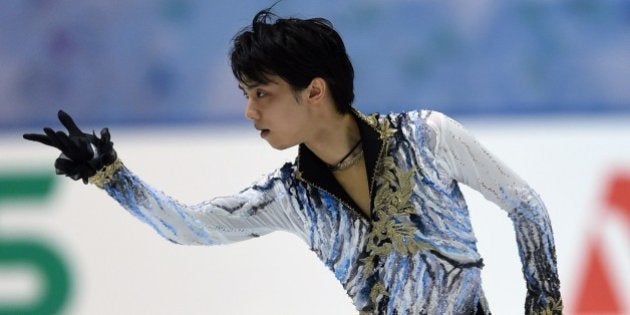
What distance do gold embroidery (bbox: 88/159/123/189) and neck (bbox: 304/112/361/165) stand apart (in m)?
0.37

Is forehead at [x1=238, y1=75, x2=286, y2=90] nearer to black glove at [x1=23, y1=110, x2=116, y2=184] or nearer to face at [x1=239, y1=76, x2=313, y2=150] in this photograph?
face at [x1=239, y1=76, x2=313, y2=150]

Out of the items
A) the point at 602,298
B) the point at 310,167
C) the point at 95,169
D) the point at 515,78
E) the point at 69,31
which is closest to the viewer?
the point at 95,169

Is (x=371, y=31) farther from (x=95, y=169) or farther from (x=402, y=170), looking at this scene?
(x=95, y=169)

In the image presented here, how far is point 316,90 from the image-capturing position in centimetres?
198

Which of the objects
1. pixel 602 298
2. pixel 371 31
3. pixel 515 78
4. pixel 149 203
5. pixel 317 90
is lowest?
pixel 602 298

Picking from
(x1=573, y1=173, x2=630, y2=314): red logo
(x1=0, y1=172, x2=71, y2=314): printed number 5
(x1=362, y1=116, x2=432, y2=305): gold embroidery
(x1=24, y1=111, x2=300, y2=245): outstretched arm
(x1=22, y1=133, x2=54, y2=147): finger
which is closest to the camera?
(x1=22, y1=133, x2=54, y2=147): finger

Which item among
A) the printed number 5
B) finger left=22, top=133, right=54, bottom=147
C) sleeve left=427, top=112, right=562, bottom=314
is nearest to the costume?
sleeve left=427, top=112, right=562, bottom=314

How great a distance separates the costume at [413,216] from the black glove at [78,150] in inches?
1.2

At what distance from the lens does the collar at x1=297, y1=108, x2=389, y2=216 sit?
1.98m

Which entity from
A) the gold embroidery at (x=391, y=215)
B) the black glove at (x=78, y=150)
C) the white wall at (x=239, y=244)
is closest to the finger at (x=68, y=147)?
the black glove at (x=78, y=150)

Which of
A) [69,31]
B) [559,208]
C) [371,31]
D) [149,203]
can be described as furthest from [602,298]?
[69,31]

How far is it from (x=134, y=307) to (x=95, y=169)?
1.37m

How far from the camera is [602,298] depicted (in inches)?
116

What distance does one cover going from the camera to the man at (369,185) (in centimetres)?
195
